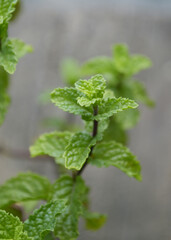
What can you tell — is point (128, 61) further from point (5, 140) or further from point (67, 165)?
point (5, 140)

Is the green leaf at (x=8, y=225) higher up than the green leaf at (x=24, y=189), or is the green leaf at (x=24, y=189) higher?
the green leaf at (x=24, y=189)

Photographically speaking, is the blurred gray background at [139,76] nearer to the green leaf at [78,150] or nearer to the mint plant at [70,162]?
the mint plant at [70,162]

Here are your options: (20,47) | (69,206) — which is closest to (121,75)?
(20,47)

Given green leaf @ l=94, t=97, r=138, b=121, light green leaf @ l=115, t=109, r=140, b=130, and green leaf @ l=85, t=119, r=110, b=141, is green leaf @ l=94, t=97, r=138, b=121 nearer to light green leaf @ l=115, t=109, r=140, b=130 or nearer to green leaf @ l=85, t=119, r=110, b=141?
green leaf @ l=85, t=119, r=110, b=141

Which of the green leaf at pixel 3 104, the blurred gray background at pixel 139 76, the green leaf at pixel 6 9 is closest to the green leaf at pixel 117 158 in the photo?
the green leaf at pixel 3 104

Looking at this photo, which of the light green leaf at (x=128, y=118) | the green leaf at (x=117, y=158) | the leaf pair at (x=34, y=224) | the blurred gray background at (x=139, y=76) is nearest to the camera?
the leaf pair at (x=34, y=224)
